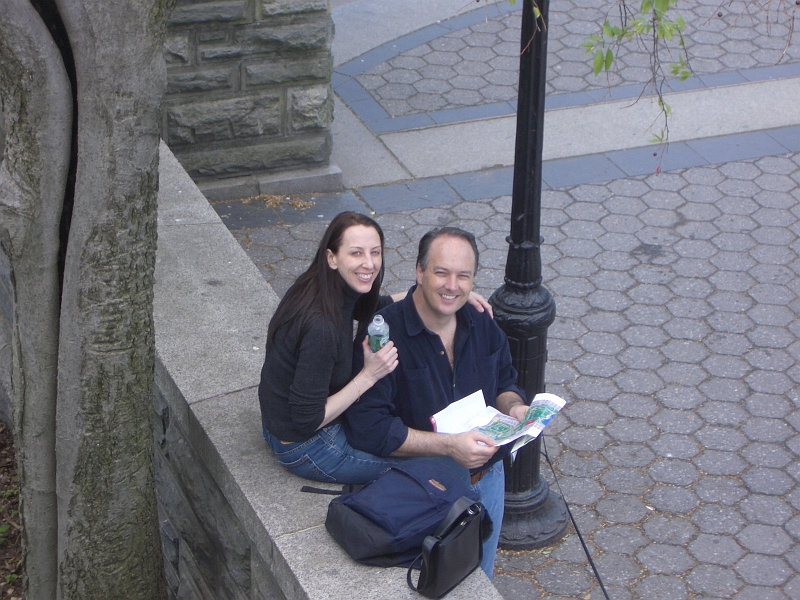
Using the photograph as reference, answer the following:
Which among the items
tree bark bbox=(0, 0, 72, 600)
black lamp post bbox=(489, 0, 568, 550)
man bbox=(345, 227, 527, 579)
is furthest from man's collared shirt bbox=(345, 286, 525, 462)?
tree bark bbox=(0, 0, 72, 600)

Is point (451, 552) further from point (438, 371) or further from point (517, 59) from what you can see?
point (517, 59)

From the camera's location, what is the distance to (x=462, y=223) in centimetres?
752

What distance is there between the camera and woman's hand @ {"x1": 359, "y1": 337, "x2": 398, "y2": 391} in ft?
11.2

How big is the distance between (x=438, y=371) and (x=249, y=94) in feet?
14.9

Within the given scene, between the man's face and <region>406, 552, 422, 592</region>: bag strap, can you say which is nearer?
<region>406, 552, 422, 592</region>: bag strap

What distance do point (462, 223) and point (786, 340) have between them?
93.2 inches

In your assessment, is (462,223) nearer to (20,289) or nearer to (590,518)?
(590,518)

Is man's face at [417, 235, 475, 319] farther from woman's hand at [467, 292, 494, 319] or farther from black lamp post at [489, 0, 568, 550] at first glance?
black lamp post at [489, 0, 568, 550]

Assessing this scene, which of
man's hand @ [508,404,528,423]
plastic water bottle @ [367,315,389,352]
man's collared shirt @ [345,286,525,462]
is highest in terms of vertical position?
plastic water bottle @ [367,315,389,352]

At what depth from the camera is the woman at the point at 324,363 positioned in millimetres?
3291

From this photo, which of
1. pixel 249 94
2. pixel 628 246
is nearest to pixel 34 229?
pixel 249 94

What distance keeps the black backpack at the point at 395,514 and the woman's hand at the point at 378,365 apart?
0.31 m

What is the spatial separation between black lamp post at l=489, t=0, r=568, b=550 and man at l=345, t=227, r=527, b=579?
23.6 inches

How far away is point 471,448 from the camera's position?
3457mm
